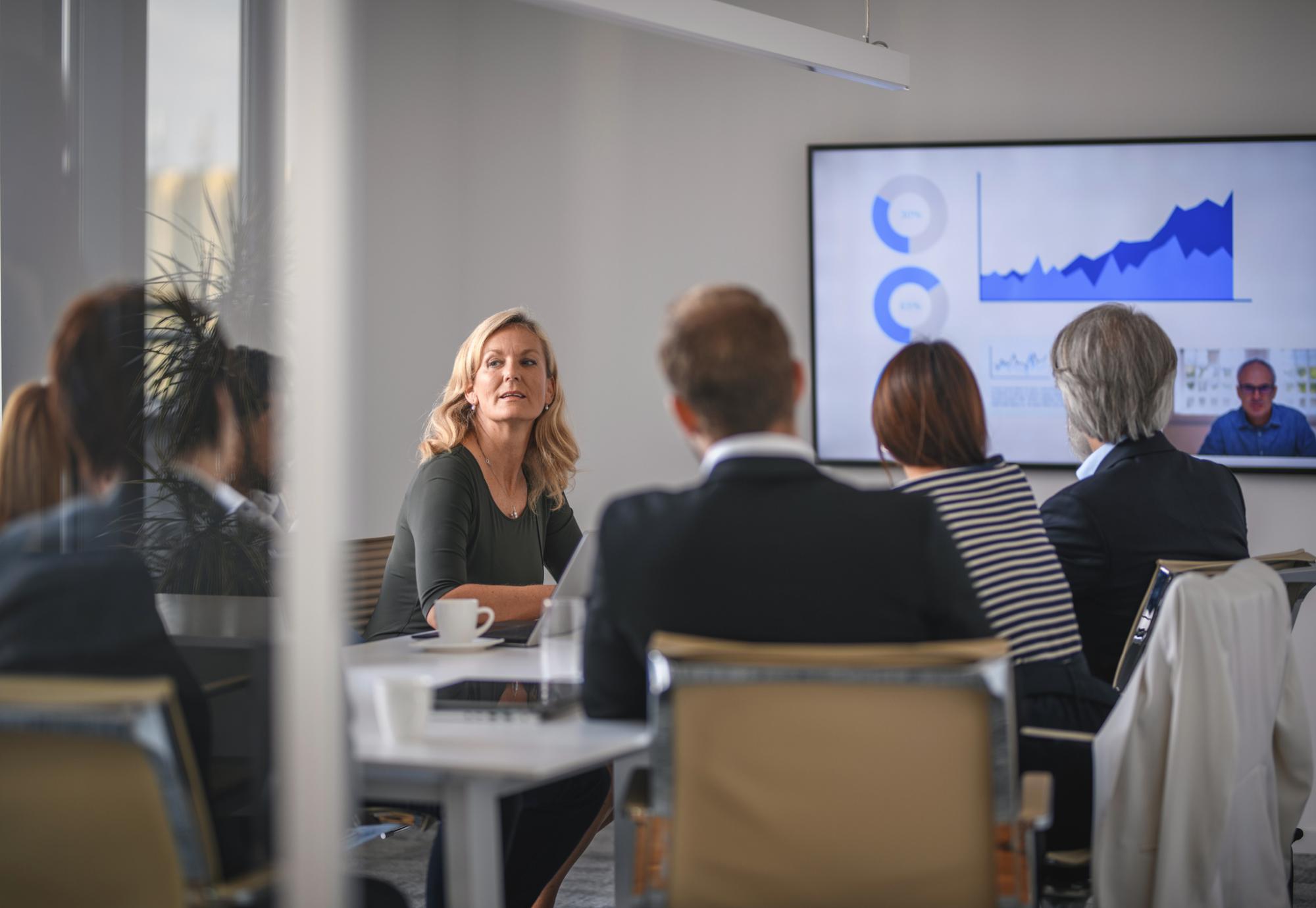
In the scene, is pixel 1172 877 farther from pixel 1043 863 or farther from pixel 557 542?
pixel 557 542

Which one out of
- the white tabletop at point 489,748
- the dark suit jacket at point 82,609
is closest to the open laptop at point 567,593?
the white tabletop at point 489,748

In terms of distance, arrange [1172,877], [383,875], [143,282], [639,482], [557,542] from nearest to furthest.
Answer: [143,282]
[1172,877]
[557,542]
[383,875]
[639,482]

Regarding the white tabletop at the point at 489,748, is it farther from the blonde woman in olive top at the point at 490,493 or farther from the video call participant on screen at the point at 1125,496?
the video call participant on screen at the point at 1125,496

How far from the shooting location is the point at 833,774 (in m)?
1.32

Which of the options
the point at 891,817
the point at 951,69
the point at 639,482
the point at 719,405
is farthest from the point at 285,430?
the point at 951,69

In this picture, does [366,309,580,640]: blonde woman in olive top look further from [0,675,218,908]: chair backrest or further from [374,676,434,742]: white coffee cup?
[0,675,218,908]: chair backrest

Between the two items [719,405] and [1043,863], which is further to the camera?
[1043,863]

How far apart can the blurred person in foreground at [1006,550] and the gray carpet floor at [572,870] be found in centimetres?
147

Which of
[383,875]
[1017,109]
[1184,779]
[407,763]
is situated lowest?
[383,875]

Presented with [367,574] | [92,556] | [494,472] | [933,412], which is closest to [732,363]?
[933,412]

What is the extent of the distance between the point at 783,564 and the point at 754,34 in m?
1.54

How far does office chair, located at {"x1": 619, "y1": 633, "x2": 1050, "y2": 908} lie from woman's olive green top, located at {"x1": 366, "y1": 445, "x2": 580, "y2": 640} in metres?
1.27

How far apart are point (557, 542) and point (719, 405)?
4.58ft

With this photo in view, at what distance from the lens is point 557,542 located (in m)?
2.89
